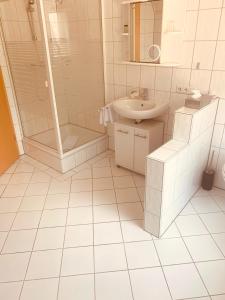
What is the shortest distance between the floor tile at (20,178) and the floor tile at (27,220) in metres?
0.54

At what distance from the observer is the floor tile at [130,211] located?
201cm

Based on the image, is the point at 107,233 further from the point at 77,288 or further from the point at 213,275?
the point at 213,275

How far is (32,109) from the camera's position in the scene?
288cm

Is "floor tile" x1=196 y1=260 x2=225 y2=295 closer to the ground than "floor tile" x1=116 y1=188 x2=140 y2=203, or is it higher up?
closer to the ground

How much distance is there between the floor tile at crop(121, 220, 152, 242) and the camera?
1805 millimetres

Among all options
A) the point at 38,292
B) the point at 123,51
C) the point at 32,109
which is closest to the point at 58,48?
the point at 123,51

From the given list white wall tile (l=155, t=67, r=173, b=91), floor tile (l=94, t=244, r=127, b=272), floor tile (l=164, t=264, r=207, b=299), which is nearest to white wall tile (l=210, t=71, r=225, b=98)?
white wall tile (l=155, t=67, r=173, b=91)

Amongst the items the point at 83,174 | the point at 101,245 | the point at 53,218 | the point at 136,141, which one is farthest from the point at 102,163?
the point at 101,245

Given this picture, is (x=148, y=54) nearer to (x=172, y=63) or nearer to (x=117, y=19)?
(x=172, y=63)

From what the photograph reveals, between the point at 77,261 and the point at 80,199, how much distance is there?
69cm

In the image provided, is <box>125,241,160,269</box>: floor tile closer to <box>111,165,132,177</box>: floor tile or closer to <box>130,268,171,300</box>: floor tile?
<box>130,268,171,300</box>: floor tile

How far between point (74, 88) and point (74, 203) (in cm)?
133

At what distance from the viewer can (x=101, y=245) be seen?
175cm

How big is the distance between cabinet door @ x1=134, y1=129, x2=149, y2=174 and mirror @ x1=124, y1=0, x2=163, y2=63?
709 mm
